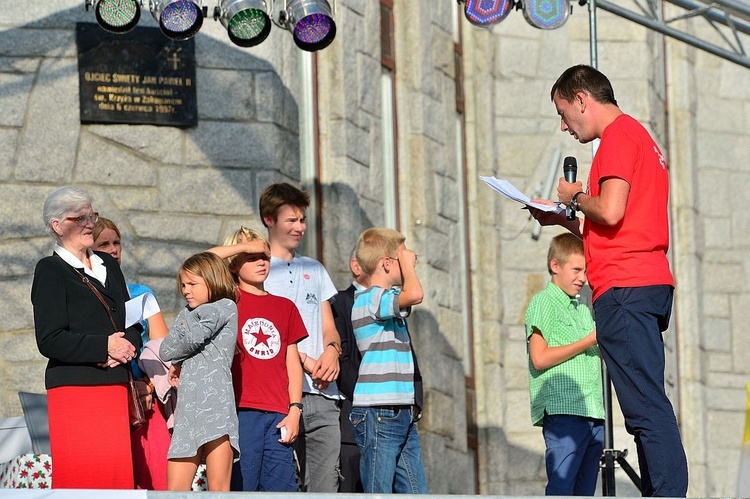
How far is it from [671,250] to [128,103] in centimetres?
621

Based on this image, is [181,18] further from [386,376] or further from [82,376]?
[82,376]

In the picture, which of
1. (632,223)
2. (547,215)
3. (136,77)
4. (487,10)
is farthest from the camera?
(136,77)

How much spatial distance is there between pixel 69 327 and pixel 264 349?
0.96m

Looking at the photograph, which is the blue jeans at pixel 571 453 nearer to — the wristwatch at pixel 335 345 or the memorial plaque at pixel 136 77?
the wristwatch at pixel 335 345

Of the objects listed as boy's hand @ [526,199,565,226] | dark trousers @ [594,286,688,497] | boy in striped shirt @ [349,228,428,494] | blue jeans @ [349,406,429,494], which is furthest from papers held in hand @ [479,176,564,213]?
blue jeans @ [349,406,429,494]

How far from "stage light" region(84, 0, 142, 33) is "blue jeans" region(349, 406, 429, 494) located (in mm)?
2339

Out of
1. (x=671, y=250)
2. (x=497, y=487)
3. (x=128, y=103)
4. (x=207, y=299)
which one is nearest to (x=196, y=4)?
(x=128, y=103)

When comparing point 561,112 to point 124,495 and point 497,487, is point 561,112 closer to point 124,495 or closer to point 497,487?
point 124,495

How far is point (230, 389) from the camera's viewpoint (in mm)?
6715

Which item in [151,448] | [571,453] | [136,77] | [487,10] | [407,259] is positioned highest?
[487,10]

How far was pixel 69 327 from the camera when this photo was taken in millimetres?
6469

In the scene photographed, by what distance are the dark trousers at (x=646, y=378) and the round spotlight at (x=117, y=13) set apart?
3316 millimetres

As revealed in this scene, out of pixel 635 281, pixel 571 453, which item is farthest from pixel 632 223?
pixel 571 453

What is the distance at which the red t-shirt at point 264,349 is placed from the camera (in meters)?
7.05
